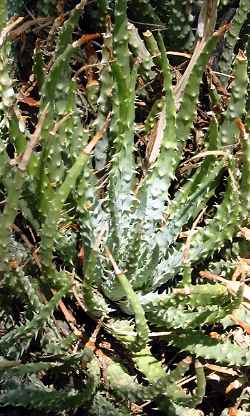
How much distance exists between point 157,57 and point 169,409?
658 mm

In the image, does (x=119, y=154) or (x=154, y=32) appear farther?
(x=154, y=32)

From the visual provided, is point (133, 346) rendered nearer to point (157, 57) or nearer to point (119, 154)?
point (119, 154)

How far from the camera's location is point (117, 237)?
1091mm

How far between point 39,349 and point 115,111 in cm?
43

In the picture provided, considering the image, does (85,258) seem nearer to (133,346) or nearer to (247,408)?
(133,346)

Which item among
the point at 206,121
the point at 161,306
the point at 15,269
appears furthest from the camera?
the point at 206,121

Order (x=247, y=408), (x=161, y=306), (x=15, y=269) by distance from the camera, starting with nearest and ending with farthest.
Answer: (x=15, y=269) < (x=161, y=306) < (x=247, y=408)

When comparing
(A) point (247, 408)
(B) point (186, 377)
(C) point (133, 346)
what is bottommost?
(A) point (247, 408)

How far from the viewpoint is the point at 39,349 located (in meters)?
1.11

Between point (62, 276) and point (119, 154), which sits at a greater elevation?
point (119, 154)

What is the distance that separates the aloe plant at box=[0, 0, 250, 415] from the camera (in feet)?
3.29

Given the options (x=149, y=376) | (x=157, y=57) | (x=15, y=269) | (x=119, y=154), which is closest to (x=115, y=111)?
(x=119, y=154)

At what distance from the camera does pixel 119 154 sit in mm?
1076

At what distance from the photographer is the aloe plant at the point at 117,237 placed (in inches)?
39.5
